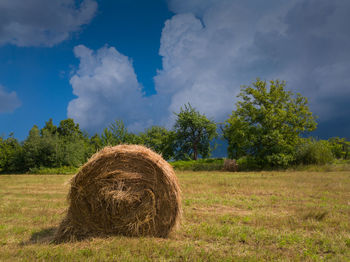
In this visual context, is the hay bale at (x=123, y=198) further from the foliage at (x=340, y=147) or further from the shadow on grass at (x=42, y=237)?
the foliage at (x=340, y=147)

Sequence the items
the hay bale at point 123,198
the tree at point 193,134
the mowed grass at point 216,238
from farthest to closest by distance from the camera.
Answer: the tree at point 193,134 < the hay bale at point 123,198 < the mowed grass at point 216,238

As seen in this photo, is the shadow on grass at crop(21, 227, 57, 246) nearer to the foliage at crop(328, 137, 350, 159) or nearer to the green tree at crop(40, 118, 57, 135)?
the green tree at crop(40, 118, 57, 135)

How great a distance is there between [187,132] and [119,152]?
38845mm

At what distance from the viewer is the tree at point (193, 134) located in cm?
4400

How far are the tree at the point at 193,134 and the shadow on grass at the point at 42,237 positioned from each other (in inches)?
1493

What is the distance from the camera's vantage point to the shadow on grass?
5.45 metres

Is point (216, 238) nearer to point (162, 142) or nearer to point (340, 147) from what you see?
point (162, 142)

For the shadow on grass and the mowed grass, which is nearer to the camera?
the mowed grass

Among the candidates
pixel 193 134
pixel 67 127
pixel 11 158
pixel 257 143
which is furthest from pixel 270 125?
pixel 67 127

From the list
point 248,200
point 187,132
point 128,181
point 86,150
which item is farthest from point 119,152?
point 187,132

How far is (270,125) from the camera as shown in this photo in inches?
1051

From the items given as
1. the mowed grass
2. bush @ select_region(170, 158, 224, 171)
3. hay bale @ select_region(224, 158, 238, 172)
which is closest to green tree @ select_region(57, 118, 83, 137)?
bush @ select_region(170, 158, 224, 171)

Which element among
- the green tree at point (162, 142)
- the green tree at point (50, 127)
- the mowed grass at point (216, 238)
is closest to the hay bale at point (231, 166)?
the mowed grass at point (216, 238)

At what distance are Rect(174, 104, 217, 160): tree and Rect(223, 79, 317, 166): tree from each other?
594 inches
